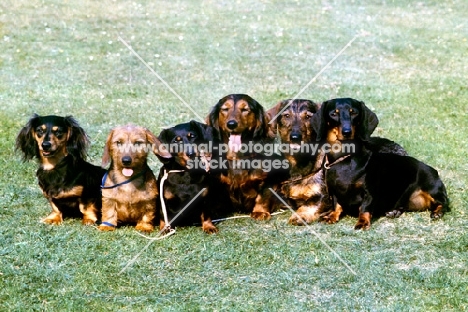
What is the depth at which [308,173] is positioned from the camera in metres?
6.82

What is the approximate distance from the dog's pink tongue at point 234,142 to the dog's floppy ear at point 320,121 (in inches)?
30.9

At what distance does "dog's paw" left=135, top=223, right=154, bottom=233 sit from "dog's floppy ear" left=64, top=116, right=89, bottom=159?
2.98 feet

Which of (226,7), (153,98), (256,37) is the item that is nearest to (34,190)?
(153,98)

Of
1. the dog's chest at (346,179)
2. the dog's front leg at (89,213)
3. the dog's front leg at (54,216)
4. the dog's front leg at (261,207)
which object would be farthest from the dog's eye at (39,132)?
the dog's chest at (346,179)

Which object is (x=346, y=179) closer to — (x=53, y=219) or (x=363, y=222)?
(x=363, y=222)

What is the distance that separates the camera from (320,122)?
641cm

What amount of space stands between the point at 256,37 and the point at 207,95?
563 cm

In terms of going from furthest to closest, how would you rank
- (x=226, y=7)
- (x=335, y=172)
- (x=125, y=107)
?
(x=226, y=7)
(x=125, y=107)
(x=335, y=172)

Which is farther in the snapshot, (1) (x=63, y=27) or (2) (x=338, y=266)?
(1) (x=63, y=27)

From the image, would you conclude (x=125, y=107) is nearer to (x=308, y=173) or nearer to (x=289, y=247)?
(x=308, y=173)

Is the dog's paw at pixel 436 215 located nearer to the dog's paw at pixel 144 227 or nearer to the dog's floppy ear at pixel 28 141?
the dog's paw at pixel 144 227

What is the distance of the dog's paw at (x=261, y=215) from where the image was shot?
21.9 feet

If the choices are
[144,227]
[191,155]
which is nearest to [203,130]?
[191,155]

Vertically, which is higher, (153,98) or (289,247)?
(153,98)
